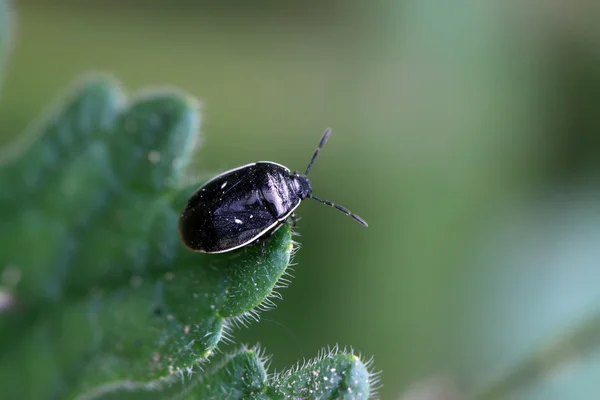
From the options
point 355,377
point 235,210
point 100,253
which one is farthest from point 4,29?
point 355,377

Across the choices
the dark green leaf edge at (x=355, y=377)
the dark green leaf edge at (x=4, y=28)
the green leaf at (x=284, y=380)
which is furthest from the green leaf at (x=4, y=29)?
the dark green leaf edge at (x=355, y=377)

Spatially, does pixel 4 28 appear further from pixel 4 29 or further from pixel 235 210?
pixel 235 210

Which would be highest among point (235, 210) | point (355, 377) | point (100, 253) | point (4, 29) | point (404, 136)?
point (4, 29)

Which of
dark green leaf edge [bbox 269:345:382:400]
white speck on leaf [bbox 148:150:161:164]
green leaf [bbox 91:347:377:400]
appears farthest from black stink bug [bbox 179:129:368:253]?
dark green leaf edge [bbox 269:345:382:400]

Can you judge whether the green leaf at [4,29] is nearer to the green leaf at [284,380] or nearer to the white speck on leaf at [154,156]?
the white speck on leaf at [154,156]

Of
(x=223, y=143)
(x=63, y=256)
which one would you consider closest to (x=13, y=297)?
(x=63, y=256)

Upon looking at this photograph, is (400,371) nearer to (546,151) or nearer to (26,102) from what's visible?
(546,151)
